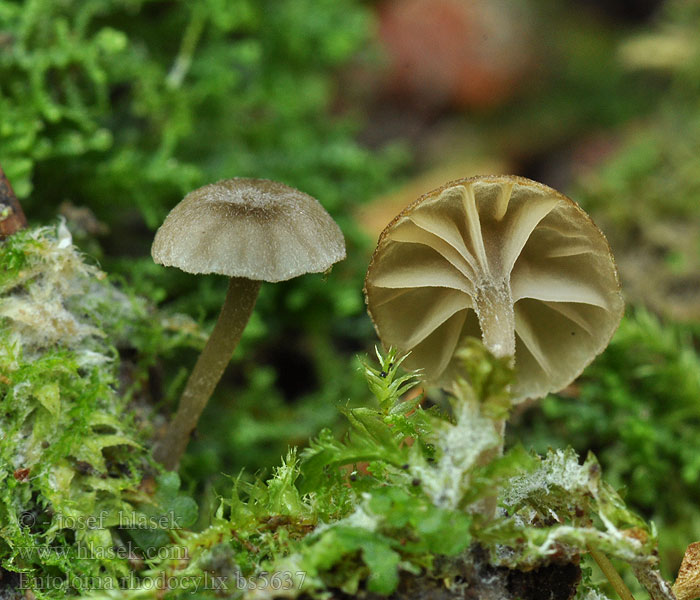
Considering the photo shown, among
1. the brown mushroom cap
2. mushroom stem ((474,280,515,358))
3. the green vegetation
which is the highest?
the brown mushroom cap

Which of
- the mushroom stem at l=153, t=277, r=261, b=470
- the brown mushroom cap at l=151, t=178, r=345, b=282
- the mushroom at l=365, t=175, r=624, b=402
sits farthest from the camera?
the mushroom stem at l=153, t=277, r=261, b=470

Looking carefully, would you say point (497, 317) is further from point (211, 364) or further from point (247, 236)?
point (211, 364)

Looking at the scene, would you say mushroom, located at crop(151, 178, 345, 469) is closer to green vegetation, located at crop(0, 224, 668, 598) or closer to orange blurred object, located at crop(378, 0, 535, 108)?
green vegetation, located at crop(0, 224, 668, 598)

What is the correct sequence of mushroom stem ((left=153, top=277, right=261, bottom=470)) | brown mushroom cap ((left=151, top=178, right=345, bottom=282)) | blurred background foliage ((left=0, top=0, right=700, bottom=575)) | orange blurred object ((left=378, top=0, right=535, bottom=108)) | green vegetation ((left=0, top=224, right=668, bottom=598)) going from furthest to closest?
orange blurred object ((left=378, top=0, right=535, bottom=108))
blurred background foliage ((left=0, top=0, right=700, bottom=575))
mushroom stem ((left=153, top=277, right=261, bottom=470))
brown mushroom cap ((left=151, top=178, right=345, bottom=282))
green vegetation ((left=0, top=224, right=668, bottom=598))

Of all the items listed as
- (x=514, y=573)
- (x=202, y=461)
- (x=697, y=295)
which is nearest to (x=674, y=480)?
(x=697, y=295)

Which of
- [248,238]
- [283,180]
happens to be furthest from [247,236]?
[283,180]

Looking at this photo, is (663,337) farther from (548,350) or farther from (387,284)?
(387,284)

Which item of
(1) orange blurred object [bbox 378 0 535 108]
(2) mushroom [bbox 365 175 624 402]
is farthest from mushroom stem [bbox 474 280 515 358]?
(1) orange blurred object [bbox 378 0 535 108]
